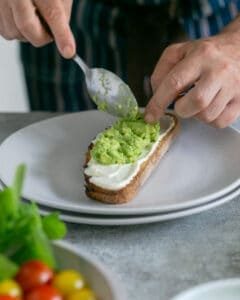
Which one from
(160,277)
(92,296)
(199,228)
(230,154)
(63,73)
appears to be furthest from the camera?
(63,73)

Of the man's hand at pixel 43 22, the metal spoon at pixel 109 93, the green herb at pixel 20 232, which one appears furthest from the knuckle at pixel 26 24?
the green herb at pixel 20 232

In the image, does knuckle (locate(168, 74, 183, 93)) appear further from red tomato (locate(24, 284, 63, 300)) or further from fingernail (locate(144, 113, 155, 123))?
red tomato (locate(24, 284, 63, 300))

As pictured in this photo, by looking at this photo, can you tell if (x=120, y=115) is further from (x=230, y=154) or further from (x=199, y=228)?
(x=199, y=228)

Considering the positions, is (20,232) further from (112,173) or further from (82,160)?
(82,160)

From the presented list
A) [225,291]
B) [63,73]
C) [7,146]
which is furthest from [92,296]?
[63,73]

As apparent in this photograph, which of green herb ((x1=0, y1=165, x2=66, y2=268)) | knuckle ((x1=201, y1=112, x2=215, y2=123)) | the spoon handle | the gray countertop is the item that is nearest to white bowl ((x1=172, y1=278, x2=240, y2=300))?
the gray countertop

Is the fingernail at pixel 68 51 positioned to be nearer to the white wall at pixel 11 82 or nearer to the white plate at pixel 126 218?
the white plate at pixel 126 218
